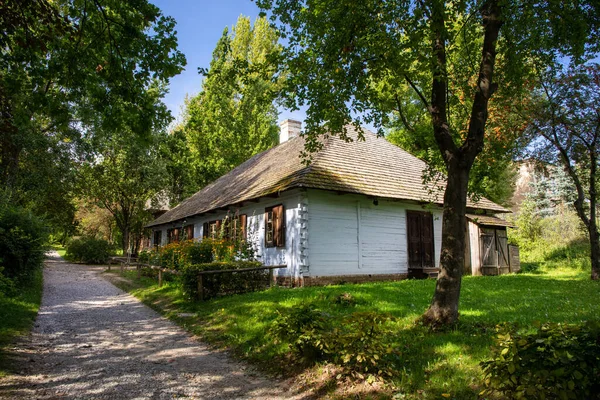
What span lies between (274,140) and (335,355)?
34.5 meters

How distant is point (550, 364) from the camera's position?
319 cm

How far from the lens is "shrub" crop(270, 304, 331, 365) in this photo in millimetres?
5293

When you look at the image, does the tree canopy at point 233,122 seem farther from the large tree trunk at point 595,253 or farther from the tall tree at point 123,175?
the large tree trunk at point 595,253

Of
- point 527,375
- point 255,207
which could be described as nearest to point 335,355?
point 527,375

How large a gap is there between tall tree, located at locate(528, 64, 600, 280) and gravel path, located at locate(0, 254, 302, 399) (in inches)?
576

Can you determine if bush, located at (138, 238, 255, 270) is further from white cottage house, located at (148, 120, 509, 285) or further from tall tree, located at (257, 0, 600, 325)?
tall tree, located at (257, 0, 600, 325)

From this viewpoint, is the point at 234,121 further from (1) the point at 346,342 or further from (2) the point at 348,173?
(1) the point at 346,342

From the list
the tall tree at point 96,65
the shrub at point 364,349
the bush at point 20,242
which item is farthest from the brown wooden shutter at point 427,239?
the bush at point 20,242

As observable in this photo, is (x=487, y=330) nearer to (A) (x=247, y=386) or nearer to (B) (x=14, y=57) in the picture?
(A) (x=247, y=386)

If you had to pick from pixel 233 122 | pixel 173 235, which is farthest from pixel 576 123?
pixel 233 122

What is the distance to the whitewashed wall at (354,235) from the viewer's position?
1377cm

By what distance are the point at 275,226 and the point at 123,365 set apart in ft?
30.8

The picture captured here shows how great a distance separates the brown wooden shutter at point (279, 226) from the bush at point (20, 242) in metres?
7.94

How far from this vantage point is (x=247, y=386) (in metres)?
5.09
